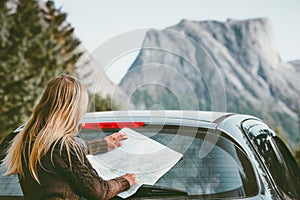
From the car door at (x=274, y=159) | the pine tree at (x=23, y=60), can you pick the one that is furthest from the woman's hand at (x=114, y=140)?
the pine tree at (x=23, y=60)

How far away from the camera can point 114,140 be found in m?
3.55

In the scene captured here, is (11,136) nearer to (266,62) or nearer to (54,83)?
(54,83)

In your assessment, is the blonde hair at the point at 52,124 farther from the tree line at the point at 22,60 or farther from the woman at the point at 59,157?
the tree line at the point at 22,60

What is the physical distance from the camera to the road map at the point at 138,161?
3.33 meters

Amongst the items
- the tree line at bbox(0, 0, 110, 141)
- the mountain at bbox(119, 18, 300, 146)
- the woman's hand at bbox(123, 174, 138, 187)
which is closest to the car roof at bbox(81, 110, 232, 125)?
the woman's hand at bbox(123, 174, 138, 187)

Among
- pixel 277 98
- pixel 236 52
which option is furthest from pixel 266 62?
pixel 277 98

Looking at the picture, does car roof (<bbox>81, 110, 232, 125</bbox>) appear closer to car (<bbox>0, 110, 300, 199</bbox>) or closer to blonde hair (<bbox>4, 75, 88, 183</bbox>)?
car (<bbox>0, 110, 300, 199</bbox>)

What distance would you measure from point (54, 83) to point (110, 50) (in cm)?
38

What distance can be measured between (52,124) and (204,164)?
0.84 meters

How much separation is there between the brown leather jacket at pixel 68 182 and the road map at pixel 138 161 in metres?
0.12

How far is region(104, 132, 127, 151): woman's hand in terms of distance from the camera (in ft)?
11.5

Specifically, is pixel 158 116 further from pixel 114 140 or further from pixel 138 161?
pixel 138 161

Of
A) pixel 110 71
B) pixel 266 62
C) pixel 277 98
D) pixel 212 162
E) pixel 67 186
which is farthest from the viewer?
pixel 266 62

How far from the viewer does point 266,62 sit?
597ft
